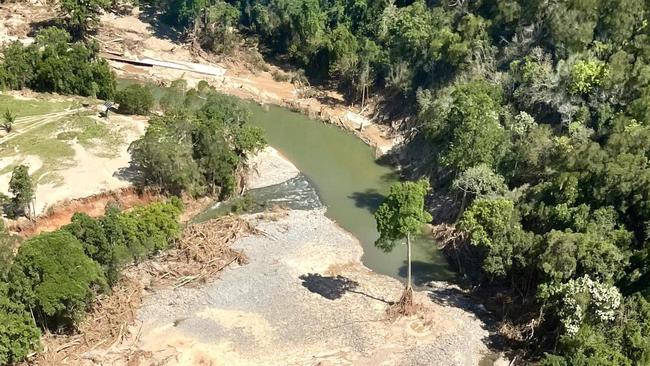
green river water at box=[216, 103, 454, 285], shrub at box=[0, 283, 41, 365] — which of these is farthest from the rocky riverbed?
shrub at box=[0, 283, 41, 365]

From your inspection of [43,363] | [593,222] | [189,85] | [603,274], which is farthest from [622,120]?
[189,85]

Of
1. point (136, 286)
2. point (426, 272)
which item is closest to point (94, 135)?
point (136, 286)

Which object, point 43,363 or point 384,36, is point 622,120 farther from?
point 43,363

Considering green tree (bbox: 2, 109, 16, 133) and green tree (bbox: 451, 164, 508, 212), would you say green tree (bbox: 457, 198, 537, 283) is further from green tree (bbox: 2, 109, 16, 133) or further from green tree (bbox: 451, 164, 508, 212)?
green tree (bbox: 2, 109, 16, 133)

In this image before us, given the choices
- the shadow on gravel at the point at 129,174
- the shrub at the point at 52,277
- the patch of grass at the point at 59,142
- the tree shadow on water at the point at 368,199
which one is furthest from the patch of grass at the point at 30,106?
the tree shadow on water at the point at 368,199

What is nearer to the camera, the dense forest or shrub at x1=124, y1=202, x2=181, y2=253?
the dense forest

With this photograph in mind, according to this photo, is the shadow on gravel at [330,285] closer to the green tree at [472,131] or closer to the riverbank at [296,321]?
the riverbank at [296,321]

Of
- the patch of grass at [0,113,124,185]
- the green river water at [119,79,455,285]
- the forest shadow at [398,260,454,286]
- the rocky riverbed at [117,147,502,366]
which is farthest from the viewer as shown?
the patch of grass at [0,113,124,185]
